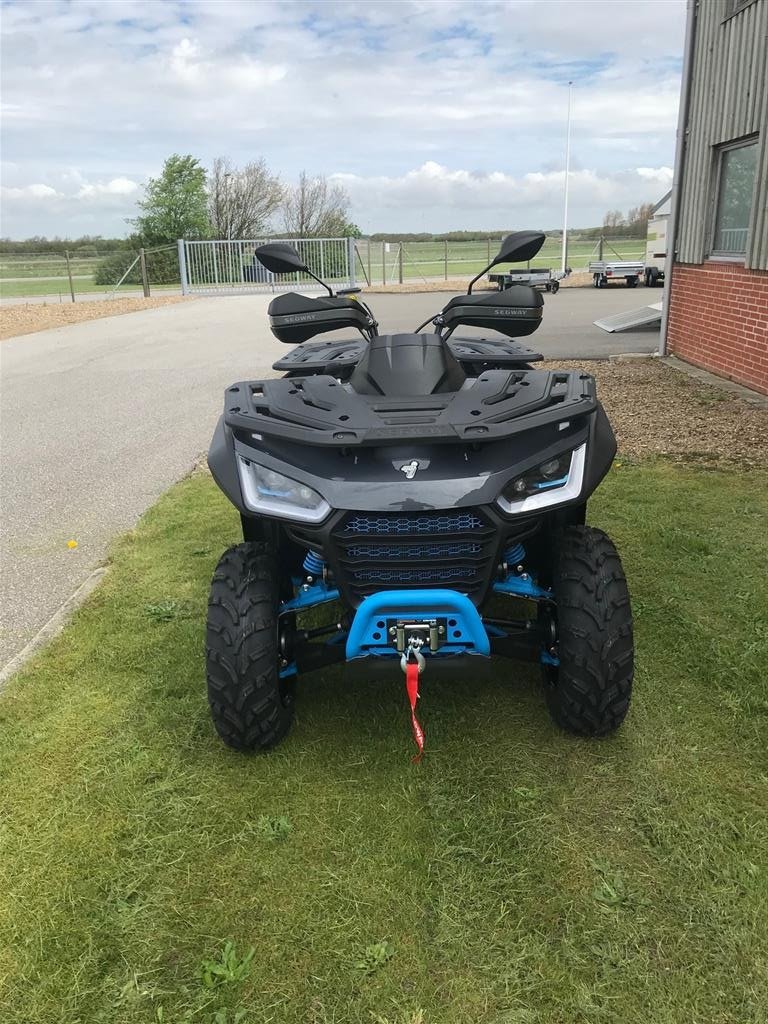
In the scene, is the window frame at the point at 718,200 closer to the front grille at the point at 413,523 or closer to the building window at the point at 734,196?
the building window at the point at 734,196

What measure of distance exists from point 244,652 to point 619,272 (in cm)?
2648

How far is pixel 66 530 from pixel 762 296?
6.71 m

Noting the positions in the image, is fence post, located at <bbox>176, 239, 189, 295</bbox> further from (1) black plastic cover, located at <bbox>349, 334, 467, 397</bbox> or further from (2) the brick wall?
(1) black plastic cover, located at <bbox>349, 334, 467, 397</bbox>

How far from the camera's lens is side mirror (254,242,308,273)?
296 centimetres

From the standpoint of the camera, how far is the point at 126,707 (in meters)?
3.11

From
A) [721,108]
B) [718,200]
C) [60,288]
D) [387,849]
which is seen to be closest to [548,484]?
[387,849]

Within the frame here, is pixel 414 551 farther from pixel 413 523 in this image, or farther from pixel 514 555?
pixel 514 555

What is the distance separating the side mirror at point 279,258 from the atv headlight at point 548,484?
118cm

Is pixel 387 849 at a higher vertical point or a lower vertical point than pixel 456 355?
lower

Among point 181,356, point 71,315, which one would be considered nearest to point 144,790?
point 181,356

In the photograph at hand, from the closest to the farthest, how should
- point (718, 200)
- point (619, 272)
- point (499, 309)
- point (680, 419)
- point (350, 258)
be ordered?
1. point (499, 309)
2. point (680, 419)
3. point (718, 200)
4. point (619, 272)
5. point (350, 258)

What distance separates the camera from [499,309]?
10.2ft

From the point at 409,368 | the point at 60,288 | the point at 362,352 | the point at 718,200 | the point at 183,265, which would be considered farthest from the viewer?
the point at 60,288

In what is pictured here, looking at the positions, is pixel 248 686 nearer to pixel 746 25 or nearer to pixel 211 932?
pixel 211 932
